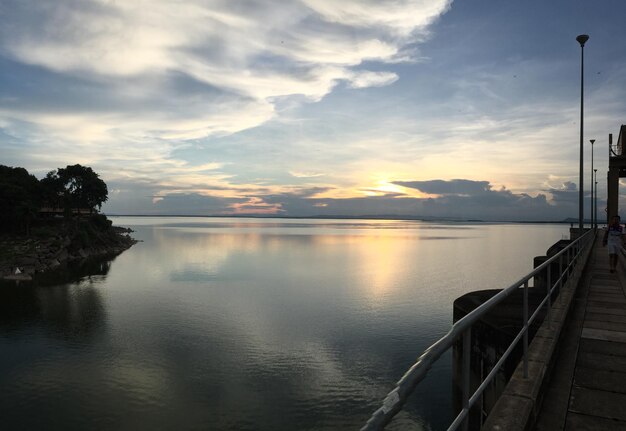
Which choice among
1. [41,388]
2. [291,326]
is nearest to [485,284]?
[291,326]

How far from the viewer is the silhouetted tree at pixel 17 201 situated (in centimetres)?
6488

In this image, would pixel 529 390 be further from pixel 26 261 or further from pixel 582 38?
pixel 26 261

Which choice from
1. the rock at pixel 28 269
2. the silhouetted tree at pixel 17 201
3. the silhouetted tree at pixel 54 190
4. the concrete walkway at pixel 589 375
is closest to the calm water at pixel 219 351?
the rock at pixel 28 269

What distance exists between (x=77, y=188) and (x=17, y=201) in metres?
25.9

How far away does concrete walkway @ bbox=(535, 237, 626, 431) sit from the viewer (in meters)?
4.84

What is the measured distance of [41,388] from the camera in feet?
58.6

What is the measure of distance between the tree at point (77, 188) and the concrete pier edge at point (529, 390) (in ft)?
303

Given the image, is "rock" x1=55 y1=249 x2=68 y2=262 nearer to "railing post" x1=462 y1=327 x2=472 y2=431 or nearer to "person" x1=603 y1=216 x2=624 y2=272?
"person" x1=603 y1=216 x2=624 y2=272

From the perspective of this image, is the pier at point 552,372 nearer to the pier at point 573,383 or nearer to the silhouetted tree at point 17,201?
the pier at point 573,383

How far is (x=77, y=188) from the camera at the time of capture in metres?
91.4

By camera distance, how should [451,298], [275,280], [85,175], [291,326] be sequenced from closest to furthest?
[291,326]
[451,298]
[275,280]
[85,175]

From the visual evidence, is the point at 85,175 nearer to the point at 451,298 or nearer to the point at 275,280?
the point at 275,280

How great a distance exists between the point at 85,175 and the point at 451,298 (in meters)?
84.7

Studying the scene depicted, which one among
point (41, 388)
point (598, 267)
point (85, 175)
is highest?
point (85, 175)
